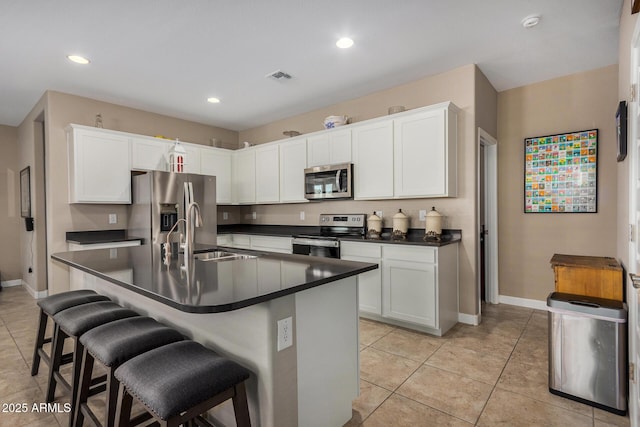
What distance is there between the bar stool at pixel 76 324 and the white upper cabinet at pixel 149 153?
8.83 ft

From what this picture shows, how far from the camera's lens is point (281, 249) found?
4.42m

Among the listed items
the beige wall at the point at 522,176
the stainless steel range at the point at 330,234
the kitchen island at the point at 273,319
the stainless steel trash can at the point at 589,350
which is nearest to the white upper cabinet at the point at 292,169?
the stainless steel range at the point at 330,234

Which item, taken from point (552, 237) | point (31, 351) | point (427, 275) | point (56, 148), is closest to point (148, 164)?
point (56, 148)

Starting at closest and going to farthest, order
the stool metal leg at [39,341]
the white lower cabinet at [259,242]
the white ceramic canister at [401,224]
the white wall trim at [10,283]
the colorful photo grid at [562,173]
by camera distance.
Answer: the stool metal leg at [39,341]
the colorful photo grid at [562,173]
the white ceramic canister at [401,224]
the white lower cabinet at [259,242]
the white wall trim at [10,283]

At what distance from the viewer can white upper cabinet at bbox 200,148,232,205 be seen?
5.07m

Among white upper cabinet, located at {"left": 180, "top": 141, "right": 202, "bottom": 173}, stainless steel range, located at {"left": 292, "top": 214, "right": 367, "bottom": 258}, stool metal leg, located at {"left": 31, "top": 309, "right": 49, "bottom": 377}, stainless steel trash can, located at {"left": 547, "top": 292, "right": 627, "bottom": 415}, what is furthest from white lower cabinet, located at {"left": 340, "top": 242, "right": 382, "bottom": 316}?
white upper cabinet, located at {"left": 180, "top": 141, "right": 202, "bottom": 173}

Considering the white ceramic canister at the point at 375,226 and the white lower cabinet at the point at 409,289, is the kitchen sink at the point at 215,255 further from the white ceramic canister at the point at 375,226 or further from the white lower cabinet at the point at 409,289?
the white ceramic canister at the point at 375,226

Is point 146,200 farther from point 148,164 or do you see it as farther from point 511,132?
point 511,132

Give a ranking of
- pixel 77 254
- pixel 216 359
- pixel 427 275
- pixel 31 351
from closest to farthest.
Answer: pixel 216 359 → pixel 77 254 → pixel 31 351 → pixel 427 275

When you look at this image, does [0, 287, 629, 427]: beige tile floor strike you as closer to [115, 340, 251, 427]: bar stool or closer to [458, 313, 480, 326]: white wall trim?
[458, 313, 480, 326]: white wall trim

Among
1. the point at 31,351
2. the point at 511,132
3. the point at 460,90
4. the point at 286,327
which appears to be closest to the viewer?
the point at 286,327

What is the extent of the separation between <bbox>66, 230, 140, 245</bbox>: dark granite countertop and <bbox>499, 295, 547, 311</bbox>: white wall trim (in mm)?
4554

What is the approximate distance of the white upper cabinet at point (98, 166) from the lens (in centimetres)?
380

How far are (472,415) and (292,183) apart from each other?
343 cm
